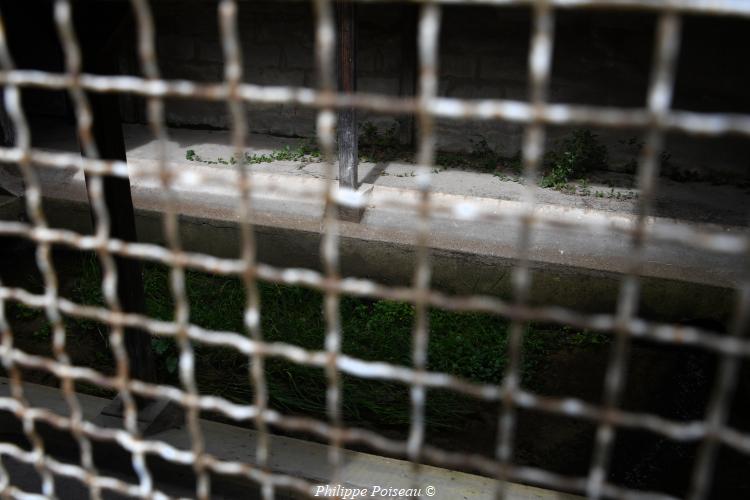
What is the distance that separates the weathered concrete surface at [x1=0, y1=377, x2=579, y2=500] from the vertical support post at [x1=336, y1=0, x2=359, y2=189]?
116 inches

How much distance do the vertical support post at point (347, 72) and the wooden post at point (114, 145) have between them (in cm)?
251

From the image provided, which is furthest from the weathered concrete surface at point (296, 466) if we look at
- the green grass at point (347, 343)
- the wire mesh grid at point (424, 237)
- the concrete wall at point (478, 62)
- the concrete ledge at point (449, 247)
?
the concrete wall at point (478, 62)

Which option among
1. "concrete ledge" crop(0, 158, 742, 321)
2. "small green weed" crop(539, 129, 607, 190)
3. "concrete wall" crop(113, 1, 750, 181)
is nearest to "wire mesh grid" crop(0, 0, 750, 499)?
"concrete ledge" crop(0, 158, 742, 321)

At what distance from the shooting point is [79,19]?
2285 millimetres

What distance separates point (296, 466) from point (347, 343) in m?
Answer: 1.64

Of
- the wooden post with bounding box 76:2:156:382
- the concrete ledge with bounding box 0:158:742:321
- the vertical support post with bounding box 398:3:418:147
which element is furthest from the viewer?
the vertical support post with bounding box 398:3:418:147

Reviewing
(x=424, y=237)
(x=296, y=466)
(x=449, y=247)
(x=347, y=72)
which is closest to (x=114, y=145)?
(x=296, y=466)

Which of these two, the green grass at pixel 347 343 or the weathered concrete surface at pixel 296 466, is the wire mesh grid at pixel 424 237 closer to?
the weathered concrete surface at pixel 296 466

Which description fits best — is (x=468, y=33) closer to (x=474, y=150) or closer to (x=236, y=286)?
(x=474, y=150)

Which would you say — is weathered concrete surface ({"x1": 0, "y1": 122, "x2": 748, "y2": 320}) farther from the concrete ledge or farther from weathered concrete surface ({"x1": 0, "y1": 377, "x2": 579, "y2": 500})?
weathered concrete surface ({"x1": 0, "y1": 377, "x2": 579, "y2": 500})

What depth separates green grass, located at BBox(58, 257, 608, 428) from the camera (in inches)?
151

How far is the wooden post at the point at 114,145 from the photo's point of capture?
236cm

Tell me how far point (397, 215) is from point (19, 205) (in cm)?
361

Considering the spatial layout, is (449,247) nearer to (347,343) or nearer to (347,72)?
(347,343)
